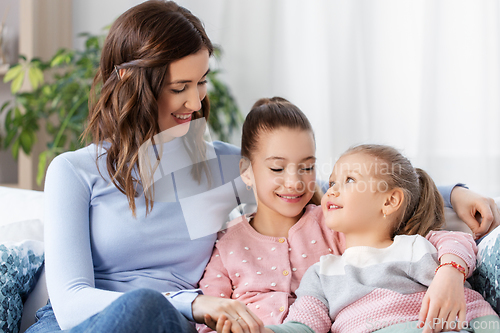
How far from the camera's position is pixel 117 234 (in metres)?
0.97

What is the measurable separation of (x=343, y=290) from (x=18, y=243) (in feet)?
2.53

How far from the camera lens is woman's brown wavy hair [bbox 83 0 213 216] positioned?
0.95 meters

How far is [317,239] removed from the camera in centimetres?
109

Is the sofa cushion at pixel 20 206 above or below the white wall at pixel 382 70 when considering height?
below

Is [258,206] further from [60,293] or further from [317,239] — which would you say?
[60,293]

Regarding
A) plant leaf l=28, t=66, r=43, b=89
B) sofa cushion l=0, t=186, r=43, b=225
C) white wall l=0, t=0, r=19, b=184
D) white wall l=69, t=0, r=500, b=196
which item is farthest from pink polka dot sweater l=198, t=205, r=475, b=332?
white wall l=0, t=0, r=19, b=184

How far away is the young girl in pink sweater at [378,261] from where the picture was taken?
2.74 feet

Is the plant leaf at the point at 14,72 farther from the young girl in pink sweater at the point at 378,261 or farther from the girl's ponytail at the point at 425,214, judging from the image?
the girl's ponytail at the point at 425,214

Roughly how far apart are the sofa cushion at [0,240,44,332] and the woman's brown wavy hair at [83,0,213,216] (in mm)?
305

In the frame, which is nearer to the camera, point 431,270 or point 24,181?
point 431,270

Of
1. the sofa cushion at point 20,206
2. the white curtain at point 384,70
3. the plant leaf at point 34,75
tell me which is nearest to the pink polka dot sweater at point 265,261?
the sofa cushion at point 20,206

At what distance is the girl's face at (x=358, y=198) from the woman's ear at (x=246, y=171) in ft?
0.74

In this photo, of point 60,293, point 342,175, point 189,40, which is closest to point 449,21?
point 342,175

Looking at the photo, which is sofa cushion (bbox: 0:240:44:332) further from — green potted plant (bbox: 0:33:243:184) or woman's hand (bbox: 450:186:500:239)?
woman's hand (bbox: 450:186:500:239)
